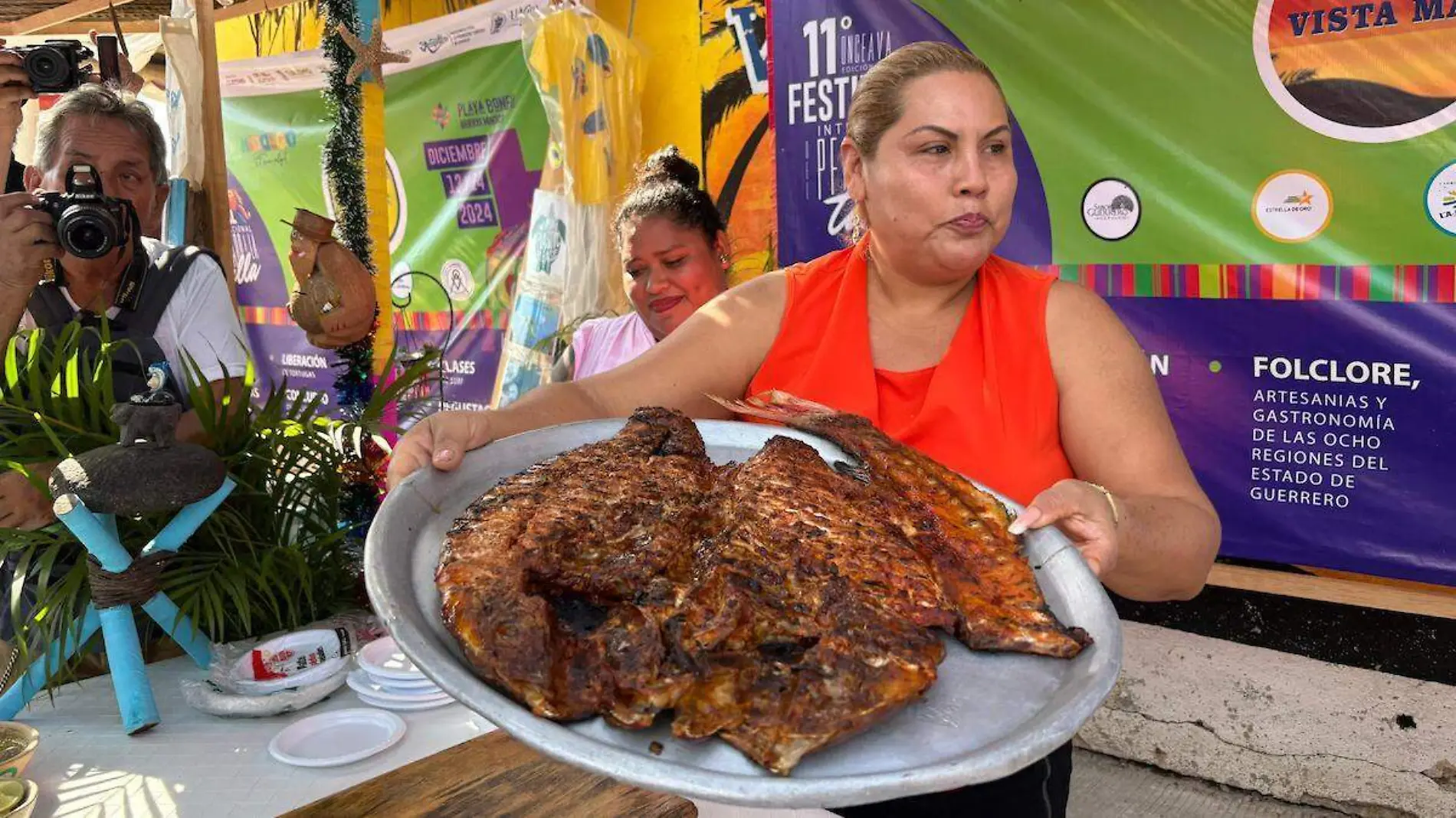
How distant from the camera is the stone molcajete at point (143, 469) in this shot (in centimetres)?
194

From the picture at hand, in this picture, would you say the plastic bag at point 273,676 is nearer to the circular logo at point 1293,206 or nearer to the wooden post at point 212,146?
the wooden post at point 212,146

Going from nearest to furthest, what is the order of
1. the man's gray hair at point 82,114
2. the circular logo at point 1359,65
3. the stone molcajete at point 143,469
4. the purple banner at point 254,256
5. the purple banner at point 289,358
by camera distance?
the stone molcajete at point 143,469
the circular logo at point 1359,65
the man's gray hair at point 82,114
the purple banner at point 289,358
the purple banner at point 254,256

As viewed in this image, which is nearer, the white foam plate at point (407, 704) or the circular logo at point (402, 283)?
the white foam plate at point (407, 704)

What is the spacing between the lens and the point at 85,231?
9.09 ft

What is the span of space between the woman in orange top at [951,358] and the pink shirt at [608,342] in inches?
62.0

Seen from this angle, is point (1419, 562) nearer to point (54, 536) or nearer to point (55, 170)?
point (54, 536)

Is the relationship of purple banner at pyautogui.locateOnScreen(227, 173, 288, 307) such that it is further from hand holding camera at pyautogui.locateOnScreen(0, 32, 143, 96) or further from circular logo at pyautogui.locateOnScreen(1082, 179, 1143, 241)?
circular logo at pyautogui.locateOnScreen(1082, 179, 1143, 241)

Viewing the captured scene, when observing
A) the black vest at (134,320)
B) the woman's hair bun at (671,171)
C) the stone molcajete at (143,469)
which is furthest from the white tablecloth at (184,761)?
the woman's hair bun at (671,171)

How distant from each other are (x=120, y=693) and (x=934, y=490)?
1.86m

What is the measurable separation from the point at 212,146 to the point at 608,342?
2254 mm

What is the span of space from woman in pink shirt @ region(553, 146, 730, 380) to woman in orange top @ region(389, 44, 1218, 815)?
1.44 m

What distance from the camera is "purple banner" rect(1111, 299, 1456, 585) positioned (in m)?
2.86

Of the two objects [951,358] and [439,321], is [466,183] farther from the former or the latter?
[951,358]

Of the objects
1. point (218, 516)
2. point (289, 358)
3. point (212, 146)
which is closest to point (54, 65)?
point (212, 146)
